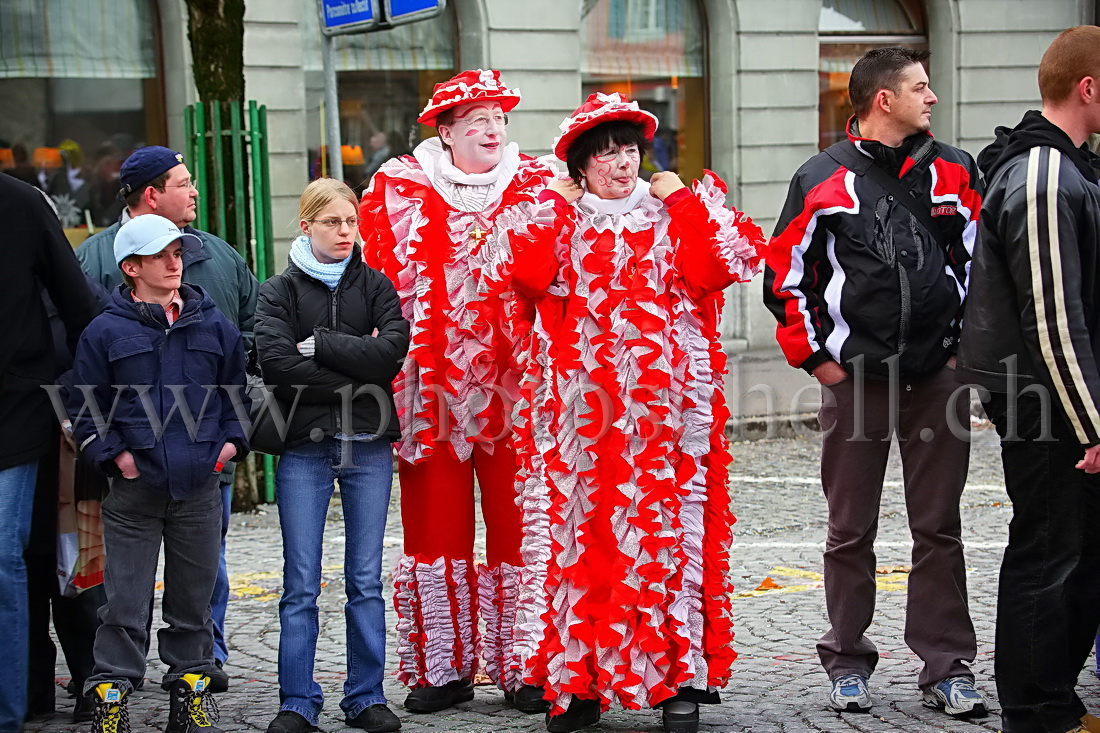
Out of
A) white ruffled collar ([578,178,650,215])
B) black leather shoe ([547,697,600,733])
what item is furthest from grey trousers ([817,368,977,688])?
white ruffled collar ([578,178,650,215])

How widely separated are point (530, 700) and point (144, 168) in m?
2.44

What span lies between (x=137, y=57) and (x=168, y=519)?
814 cm

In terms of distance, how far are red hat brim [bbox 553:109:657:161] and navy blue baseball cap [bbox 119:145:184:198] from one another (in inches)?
61.9

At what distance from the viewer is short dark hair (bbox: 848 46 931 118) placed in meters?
4.90

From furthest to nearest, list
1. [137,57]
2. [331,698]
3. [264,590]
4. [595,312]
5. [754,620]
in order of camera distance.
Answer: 1. [137,57]
2. [264,590]
3. [754,620]
4. [331,698]
5. [595,312]

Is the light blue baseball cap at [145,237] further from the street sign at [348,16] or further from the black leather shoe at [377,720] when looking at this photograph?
the street sign at [348,16]

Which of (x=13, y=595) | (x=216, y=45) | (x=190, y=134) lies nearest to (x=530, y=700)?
(x=13, y=595)

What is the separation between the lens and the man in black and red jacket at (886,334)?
4.82m

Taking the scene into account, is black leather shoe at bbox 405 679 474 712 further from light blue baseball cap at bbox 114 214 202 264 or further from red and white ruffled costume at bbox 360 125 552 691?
light blue baseball cap at bbox 114 214 202 264

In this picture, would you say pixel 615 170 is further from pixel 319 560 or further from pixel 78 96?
pixel 78 96

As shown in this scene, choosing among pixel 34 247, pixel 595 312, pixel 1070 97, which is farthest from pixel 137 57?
pixel 1070 97

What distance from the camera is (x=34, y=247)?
15.5ft

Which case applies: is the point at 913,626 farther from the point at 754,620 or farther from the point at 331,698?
the point at 331,698

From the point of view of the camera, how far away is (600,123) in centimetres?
468
